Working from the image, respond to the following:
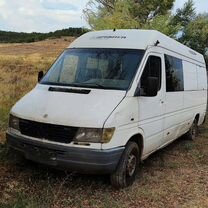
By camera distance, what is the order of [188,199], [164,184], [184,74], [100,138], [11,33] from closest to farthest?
1. [100,138]
2. [188,199]
3. [164,184]
4. [184,74]
5. [11,33]

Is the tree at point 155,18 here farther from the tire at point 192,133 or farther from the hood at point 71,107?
the hood at point 71,107

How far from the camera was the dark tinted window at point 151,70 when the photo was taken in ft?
21.9

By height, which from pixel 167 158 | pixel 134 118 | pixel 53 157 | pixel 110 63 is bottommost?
pixel 167 158

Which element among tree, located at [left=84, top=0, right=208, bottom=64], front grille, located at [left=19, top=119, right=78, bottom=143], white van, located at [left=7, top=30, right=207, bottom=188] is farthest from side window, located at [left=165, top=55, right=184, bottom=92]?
tree, located at [left=84, top=0, right=208, bottom=64]

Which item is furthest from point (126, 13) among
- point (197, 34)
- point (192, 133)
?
point (192, 133)

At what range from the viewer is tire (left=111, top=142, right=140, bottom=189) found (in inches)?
241

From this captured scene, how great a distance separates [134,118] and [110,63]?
1.09 meters

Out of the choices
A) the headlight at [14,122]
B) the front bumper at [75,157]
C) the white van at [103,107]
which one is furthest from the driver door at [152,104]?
the headlight at [14,122]

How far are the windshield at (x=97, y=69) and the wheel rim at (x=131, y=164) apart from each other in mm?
1044

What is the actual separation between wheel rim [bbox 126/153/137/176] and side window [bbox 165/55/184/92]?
1801 millimetres

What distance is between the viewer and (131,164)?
6.46 meters

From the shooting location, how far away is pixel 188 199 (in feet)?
20.3

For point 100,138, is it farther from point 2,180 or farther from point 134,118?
point 2,180

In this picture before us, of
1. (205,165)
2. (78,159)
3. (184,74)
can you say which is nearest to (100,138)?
(78,159)
